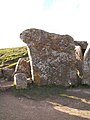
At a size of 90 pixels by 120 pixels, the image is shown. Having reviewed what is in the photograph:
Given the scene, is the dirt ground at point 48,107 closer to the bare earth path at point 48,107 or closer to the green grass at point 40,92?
the bare earth path at point 48,107

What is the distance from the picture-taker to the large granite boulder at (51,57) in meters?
20.9

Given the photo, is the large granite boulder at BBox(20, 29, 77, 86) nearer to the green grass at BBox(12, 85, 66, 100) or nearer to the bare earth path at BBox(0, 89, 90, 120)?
the green grass at BBox(12, 85, 66, 100)

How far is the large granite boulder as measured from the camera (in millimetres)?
20922

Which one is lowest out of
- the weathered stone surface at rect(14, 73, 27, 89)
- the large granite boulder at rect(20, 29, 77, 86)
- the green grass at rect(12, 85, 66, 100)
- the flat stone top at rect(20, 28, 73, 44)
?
the green grass at rect(12, 85, 66, 100)

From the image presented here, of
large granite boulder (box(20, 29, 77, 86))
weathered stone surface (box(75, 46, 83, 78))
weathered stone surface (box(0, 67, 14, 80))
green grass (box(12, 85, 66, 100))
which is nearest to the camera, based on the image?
green grass (box(12, 85, 66, 100))

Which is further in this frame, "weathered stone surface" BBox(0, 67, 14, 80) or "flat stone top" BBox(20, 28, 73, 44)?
"weathered stone surface" BBox(0, 67, 14, 80)

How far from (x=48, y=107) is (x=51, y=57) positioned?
628cm

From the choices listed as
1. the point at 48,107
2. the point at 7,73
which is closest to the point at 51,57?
the point at 7,73

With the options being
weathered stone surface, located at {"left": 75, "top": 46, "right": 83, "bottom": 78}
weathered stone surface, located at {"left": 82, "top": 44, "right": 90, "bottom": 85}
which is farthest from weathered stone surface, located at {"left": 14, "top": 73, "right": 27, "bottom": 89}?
weathered stone surface, located at {"left": 75, "top": 46, "right": 83, "bottom": 78}

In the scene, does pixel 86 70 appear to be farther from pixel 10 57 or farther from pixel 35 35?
pixel 10 57

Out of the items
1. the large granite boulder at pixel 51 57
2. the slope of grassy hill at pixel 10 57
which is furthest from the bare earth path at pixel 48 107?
the slope of grassy hill at pixel 10 57

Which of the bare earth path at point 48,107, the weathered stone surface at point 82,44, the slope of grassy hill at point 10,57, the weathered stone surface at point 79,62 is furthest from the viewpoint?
the slope of grassy hill at point 10,57

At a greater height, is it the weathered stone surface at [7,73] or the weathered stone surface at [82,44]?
the weathered stone surface at [82,44]

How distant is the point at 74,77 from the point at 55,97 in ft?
12.0
